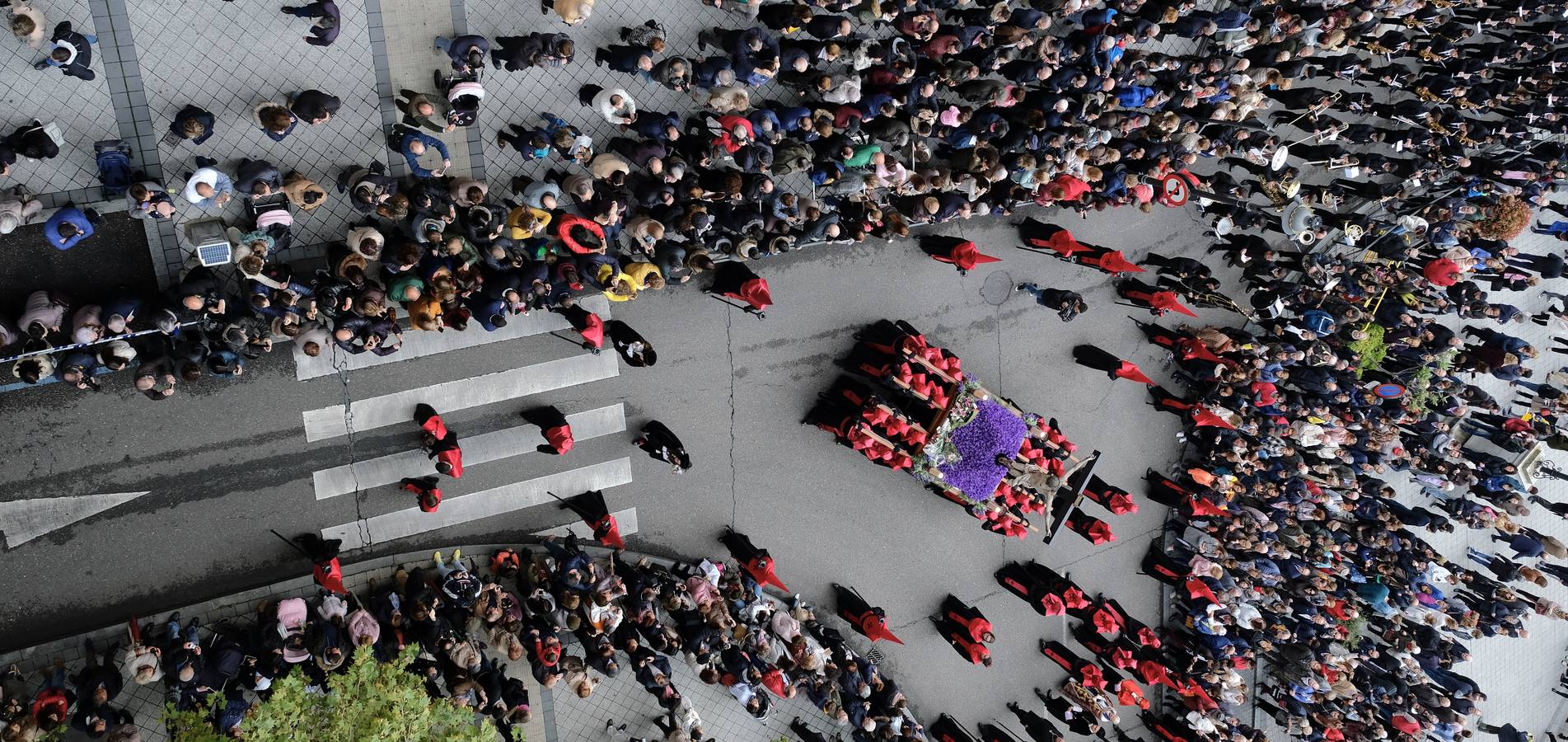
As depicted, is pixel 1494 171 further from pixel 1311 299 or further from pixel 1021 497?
pixel 1021 497

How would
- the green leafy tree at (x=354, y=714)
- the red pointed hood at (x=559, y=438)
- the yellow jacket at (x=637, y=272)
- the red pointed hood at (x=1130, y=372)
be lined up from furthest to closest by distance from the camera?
the red pointed hood at (x=1130, y=372), the red pointed hood at (x=559, y=438), the yellow jacket at (x=637, y=272), the green leafy tree at (x=354, y=714)

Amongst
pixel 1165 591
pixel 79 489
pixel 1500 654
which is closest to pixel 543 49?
pixel 79 489

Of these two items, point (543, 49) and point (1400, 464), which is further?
point (1400, 464)

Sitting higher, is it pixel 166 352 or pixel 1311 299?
pixel 166 352

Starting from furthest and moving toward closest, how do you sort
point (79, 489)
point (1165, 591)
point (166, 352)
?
point (1165, 591), point (79, 489), point (166, 352)

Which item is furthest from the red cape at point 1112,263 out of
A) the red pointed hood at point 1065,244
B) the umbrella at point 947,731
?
the umbrella at point 947,731

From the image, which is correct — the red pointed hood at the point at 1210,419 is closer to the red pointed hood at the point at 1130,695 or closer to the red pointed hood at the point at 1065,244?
the red pointed hood at the point at 1065,244

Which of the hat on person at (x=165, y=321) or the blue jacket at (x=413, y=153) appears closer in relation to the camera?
the hat on person at (x=165, y=321)

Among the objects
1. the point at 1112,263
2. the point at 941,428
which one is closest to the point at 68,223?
the point at 941,428
